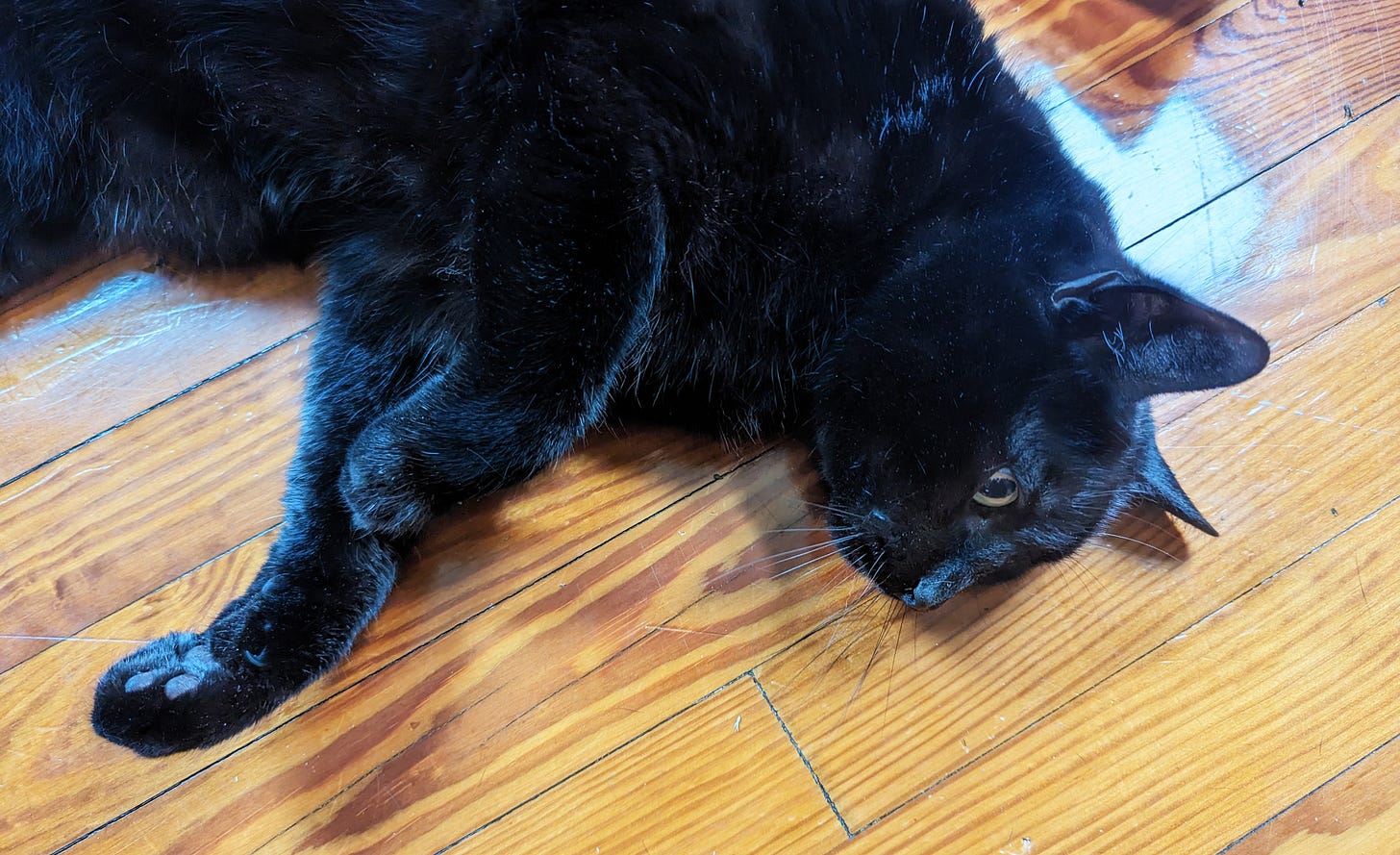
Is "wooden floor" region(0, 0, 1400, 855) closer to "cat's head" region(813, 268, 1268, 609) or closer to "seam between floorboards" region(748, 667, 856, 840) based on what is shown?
"seam between floorboards" region(748, 667, 856, 840)

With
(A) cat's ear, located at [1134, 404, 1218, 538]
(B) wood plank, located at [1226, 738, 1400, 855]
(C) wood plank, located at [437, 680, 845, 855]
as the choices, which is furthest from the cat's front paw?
(B) wood plank, located at [1226, 738, 1400, 855]

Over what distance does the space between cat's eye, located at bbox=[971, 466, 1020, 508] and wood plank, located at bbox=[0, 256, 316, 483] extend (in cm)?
→ 97

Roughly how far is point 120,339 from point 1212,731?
1657 millimetres

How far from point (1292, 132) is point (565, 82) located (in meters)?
1.13

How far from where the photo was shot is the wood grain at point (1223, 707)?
1145mm

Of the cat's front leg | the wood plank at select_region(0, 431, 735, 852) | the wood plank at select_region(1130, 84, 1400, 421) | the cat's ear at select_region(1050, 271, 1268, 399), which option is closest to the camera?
the cat's ear at select_region(1050, 271, 1268, 399)

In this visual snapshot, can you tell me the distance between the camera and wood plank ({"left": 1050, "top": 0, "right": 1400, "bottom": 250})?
128cm

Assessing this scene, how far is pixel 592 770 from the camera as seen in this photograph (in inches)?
44.5

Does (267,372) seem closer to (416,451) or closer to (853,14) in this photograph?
(416,451)

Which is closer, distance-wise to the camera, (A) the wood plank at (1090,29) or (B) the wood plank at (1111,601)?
(B) the wood plank at (1111,601)

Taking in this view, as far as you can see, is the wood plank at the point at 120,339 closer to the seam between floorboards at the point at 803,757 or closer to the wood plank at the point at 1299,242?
the seam between floorboards at the point at 803,757

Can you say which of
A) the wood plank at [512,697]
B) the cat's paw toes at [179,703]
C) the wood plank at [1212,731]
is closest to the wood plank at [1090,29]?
the wood plank at [1212,731]

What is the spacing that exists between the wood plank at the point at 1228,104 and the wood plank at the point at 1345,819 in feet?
2.62

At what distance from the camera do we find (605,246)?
3.22 feet
